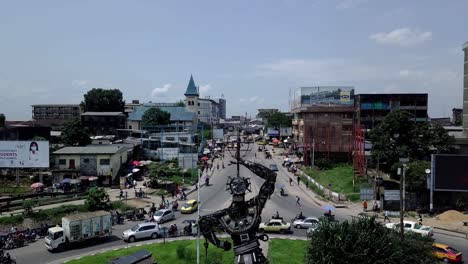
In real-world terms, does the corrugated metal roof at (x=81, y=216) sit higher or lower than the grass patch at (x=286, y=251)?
higher

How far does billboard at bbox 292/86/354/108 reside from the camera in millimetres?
89375

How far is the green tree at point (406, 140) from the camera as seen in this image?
5016 cm

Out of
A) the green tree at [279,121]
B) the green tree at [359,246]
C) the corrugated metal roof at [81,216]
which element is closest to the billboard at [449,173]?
the green tree at [359,246]

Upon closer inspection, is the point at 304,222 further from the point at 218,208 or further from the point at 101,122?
the point at 101,122

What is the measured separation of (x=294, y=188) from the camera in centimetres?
5888

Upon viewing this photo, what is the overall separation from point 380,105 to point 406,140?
1458 inches

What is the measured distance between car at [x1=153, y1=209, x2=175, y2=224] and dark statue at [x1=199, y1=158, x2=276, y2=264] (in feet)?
78.8

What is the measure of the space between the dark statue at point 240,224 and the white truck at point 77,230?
19424 millimetres

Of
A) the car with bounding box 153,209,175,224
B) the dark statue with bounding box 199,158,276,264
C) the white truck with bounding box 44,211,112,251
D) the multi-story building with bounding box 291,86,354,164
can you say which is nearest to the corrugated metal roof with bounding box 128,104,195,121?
the multi-story building with bounding box 291,86,354,164

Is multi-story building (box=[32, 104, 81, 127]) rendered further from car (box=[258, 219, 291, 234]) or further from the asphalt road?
car (box=[258, 219, 291, 234])

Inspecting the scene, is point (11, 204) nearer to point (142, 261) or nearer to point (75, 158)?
point (75, 158)

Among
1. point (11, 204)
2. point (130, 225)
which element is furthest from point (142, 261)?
point (11, 204)

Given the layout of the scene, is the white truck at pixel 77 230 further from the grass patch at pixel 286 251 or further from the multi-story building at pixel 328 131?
the multi-story building at pixel 328 131

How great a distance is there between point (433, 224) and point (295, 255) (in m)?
18.0
